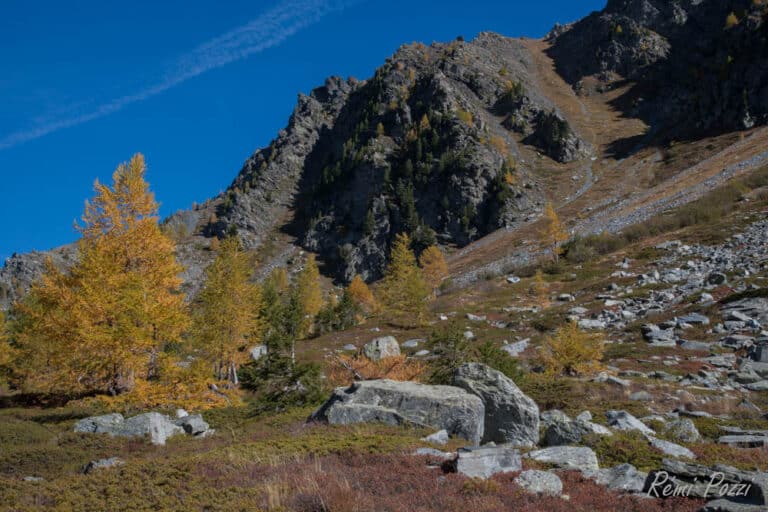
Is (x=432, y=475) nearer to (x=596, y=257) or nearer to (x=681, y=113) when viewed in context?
(x=596, y=257)

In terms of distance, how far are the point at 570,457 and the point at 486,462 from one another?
2080 mm

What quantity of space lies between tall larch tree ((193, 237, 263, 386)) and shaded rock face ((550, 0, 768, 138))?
117 metres

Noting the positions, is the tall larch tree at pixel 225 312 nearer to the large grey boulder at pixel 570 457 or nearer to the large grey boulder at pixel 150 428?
the large grey boulder at pixel 150 428

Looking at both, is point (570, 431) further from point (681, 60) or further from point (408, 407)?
point (681, 60)

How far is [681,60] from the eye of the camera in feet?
510

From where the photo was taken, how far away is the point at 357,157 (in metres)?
140

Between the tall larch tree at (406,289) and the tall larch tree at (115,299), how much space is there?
105ft

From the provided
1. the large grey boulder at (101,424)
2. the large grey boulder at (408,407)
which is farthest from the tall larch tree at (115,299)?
the large grey boulder at (408,407)

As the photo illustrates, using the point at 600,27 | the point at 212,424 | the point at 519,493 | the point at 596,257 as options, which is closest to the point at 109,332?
the point at 212,424

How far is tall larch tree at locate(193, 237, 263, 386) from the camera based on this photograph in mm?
26781

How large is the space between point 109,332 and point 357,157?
425 ft

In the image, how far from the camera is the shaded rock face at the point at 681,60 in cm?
10338

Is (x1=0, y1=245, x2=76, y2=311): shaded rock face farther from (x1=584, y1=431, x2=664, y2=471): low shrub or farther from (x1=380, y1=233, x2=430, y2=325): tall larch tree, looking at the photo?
(x1=584, y1=431, x2=664, y2=471): low shrub

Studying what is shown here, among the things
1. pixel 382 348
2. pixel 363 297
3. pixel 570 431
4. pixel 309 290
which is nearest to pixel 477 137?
pixel 363 297
